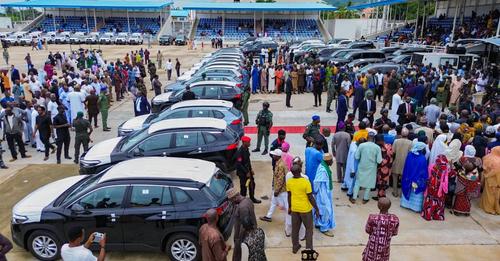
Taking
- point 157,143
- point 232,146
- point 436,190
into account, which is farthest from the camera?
point 232,146

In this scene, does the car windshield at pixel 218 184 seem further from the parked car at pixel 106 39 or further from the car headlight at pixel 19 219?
the parked car at pixel 106 39

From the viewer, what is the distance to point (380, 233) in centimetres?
514

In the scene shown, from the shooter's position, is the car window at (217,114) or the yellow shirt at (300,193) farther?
the car window at (217,114)

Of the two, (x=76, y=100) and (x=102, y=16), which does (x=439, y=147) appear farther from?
(x=102, y=16)

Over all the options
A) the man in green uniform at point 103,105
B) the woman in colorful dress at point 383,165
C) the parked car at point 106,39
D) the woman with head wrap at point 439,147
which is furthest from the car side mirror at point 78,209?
the parked car at point 106,39

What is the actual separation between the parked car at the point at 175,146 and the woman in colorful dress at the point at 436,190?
402 cm

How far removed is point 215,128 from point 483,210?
5.82m

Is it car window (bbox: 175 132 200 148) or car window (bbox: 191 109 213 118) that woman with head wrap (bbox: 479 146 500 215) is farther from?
car window (bbox: 191 109 213 118)

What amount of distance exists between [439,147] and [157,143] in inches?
227

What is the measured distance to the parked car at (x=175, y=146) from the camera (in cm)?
855

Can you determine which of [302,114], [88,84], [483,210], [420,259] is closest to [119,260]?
[420,259]

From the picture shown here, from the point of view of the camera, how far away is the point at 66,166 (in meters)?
10.6

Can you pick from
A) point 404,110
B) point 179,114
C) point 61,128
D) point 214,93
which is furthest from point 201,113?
point 404,110

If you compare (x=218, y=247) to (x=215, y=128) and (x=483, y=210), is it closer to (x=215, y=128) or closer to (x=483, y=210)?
(x=215, y=128)
